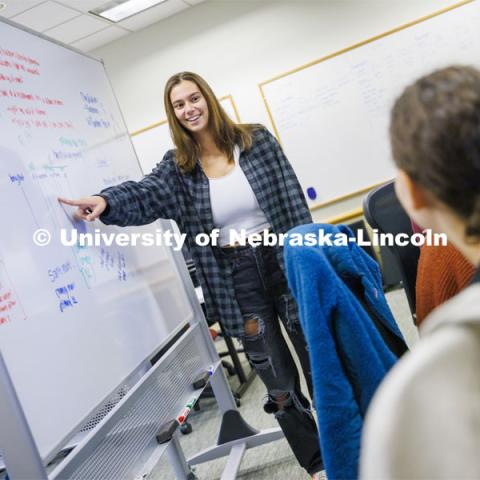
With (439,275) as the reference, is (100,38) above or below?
above

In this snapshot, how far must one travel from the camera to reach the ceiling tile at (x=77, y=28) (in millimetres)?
3643

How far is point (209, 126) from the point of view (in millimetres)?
1779

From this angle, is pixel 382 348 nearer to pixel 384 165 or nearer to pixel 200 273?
pixel 200 273

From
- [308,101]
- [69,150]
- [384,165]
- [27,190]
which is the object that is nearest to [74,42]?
[308,101]

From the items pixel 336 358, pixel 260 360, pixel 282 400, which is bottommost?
pixel 282 400

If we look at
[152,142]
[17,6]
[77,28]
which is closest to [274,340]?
[17,6]

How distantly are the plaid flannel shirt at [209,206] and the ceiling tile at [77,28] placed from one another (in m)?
2.39

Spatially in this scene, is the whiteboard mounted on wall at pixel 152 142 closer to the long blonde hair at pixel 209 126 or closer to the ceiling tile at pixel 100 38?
the ceiling tile at pixel 100 38

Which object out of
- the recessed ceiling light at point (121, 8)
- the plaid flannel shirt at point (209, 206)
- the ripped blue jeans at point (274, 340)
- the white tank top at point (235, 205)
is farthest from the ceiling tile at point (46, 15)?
the ripped blue jeans at point (274, 340)

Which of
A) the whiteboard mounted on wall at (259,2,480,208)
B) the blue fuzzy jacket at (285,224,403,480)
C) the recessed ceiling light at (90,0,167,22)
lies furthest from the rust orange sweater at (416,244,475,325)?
the recessed ceiling light at (90,0,167,22)

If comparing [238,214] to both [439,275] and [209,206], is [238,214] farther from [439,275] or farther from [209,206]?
[439,275]

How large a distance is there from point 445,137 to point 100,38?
4.07 meters

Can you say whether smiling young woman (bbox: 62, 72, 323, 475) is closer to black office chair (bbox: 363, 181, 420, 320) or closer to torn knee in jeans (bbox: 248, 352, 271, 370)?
torn knee in jeans (bbox: 248, 352, 271, 370)

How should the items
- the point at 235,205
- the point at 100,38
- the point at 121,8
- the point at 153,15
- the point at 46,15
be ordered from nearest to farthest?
the point at 235,205 < the point at 46,15 < the point at 121,8 < the point at 153,15 < the point at 100,38
